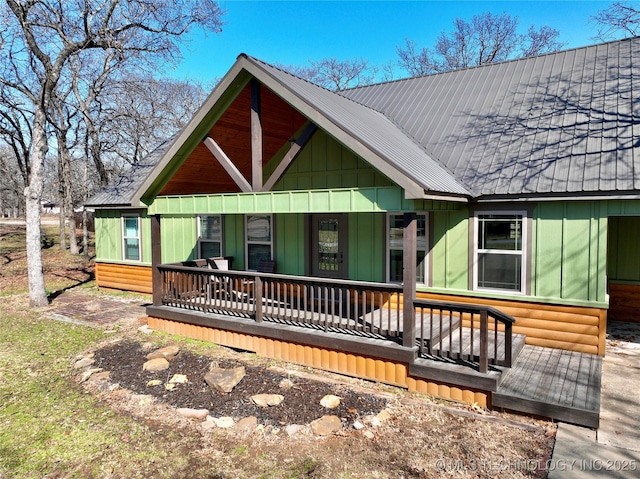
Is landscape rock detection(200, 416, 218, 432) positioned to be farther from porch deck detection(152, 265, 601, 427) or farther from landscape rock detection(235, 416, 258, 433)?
porch deck detection(152, 265, 601, 427)

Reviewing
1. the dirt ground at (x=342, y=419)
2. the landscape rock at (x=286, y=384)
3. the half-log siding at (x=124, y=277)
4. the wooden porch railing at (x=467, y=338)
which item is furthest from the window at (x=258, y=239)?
the wooden porch railing at (x=467, y=338)

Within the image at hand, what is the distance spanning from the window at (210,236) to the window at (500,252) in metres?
7.04

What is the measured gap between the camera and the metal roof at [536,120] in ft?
23.2

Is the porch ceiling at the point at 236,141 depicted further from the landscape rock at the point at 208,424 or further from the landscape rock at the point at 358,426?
the landscape rock at the point at 358,426

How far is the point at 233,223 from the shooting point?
1116 centimetres

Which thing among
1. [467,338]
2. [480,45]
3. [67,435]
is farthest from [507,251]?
[480,45]

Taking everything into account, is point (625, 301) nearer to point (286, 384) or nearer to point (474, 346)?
point (474, 346)

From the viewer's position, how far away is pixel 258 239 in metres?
10.9

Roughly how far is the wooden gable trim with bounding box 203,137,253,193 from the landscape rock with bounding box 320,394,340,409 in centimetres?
410

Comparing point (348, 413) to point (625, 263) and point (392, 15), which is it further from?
point (392, 15)

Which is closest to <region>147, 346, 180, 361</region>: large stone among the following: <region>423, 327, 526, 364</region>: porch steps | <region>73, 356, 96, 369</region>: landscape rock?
<region>73, 356, 96, 369</region>: landscape rock

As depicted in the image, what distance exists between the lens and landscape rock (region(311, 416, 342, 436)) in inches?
198

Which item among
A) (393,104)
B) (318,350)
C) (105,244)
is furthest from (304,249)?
(105,244)

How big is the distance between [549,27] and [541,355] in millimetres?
27555
